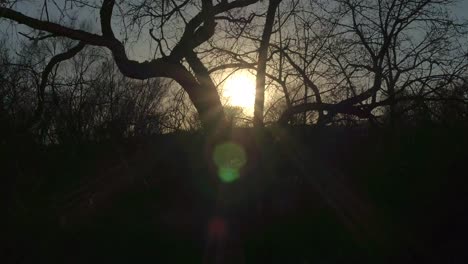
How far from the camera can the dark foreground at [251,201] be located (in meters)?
8.79

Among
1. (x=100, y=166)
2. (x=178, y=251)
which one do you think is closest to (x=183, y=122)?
(x=100, y=166)

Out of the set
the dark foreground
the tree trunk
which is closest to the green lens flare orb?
the dark foreground

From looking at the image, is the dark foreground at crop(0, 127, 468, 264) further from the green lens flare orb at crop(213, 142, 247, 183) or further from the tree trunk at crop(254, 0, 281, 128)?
the tree trunk at crop(254, 0, 281, 128)

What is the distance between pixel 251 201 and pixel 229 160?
968 mm

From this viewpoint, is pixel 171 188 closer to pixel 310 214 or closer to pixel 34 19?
pixel 310 214

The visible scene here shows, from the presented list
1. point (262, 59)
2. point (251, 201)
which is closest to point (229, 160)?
point (251, 201)

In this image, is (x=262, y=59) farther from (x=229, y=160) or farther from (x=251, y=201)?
(x=251, y=201)

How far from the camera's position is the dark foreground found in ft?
28.8

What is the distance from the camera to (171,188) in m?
10.8

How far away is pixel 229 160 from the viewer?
10820mm

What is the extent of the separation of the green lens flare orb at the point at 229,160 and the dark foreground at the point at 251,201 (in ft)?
0.36

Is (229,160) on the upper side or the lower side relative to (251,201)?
upper

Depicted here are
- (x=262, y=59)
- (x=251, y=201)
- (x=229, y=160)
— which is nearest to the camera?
(x=251, y=201)

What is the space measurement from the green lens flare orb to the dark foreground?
111mm
